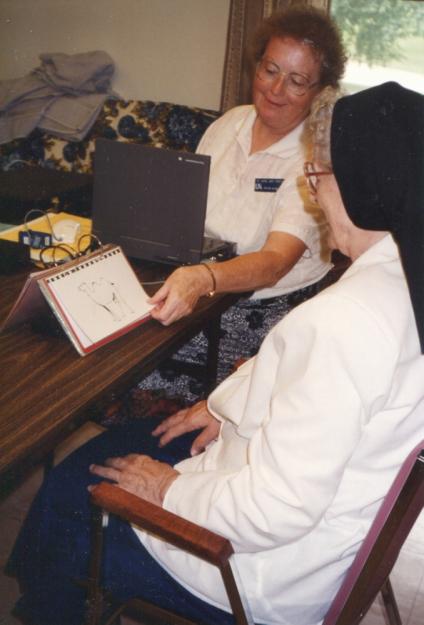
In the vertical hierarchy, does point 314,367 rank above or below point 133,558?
above

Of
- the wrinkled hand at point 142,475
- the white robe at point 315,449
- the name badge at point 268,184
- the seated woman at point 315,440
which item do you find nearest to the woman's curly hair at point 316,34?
the name badge at point 268,184

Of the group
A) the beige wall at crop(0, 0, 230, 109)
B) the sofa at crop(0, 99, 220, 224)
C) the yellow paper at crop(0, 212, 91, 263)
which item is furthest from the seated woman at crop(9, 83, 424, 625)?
the beige wall at crop(0, 0, 230, 109)

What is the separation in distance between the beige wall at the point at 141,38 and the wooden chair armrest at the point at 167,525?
2.75 meters

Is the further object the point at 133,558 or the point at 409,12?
the point at 409,12

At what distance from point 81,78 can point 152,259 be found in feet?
6.60

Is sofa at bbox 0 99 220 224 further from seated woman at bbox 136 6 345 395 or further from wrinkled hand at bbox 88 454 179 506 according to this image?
wrinkled hand at bbox 88 454 179 506

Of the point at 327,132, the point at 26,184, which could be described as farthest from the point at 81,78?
the point at 327,132

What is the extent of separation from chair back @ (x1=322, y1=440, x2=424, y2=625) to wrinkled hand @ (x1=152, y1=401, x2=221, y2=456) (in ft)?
1.63

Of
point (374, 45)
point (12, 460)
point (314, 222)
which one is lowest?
point (12, 460)

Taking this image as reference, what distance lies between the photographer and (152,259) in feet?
5.42

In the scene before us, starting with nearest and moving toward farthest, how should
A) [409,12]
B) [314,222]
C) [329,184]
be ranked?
[329,184] → [314,222] → [409,12]

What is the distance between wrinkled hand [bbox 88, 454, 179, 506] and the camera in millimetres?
1151

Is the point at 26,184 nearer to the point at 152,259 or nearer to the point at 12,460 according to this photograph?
the point at 152,259

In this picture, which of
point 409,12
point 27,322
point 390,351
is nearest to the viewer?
point 390,351
